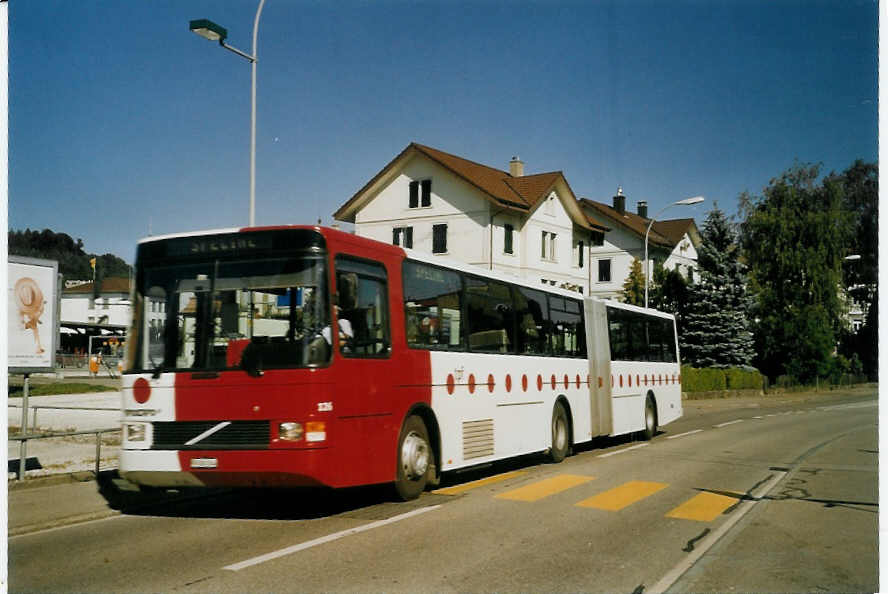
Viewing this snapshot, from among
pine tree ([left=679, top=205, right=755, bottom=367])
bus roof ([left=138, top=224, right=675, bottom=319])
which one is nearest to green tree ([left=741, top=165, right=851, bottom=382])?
pine tree ([left=679, top=205, right=755, bottom=367])

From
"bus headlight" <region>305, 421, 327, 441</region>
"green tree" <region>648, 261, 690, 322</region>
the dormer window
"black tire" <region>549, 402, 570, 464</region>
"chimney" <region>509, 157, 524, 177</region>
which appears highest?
"chimney" <region>509, 157, 524, 177</region>

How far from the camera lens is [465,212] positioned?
4641cm

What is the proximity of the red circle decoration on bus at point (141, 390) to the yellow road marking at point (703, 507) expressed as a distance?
17.7 feet

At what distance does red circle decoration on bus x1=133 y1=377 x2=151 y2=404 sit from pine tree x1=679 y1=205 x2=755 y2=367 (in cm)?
3953

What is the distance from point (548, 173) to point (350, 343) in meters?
42.6

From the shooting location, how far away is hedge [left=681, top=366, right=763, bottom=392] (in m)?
42.3

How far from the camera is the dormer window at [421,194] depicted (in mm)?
47219

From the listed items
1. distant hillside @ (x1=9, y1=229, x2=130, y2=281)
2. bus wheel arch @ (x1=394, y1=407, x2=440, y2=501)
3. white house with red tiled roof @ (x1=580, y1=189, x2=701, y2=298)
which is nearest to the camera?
bus wheel arch @ (x1=394, y1=407, x2=440, y2=501)

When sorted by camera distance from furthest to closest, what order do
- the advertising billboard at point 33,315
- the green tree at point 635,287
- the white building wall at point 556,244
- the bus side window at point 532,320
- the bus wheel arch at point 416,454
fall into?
1. the green tree at point 635,287
2. the white building wall at point 556,244
3. the bus side window at point 532,320
4. the advertising billboard at point 33,315
5. the bus wheel arch at point 416,454

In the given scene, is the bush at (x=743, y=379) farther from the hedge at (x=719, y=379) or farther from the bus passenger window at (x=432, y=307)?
the bus passenger window at (x=432, y=307)

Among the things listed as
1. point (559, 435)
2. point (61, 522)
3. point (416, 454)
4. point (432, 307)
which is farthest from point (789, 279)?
point (61, 522)

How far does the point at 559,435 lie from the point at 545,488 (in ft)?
12.3

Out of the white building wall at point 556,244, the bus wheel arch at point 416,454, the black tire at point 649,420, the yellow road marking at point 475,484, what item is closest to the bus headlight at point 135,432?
the bus wheel arch at point 416,454

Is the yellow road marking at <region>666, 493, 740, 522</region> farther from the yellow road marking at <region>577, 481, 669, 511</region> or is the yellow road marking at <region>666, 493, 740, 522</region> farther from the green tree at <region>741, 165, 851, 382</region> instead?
the green tree at <region>741, 165, 851, 382</region>
